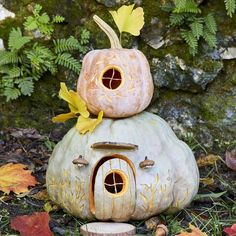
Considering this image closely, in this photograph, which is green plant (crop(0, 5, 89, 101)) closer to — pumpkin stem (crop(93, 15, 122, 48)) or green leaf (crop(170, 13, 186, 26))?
green leaf (crop(170, 13, 186, 26))

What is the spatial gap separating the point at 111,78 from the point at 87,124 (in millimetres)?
304

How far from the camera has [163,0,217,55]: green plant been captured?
13.9 ft

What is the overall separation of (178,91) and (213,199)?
118 centimetres

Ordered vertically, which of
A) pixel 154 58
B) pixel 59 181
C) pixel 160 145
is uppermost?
pixel 154 58

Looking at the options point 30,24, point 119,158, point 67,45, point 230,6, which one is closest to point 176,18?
point 230,6

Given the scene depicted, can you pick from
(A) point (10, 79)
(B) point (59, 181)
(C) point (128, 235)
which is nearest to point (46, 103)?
(A) point (10, 79)

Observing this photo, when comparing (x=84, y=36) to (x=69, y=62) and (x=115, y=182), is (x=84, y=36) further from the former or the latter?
(x=115, y=182)

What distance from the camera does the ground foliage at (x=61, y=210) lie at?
10.7ft

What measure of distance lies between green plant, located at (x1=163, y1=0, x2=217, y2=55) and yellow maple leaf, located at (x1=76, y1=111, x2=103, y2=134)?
136 centimetres

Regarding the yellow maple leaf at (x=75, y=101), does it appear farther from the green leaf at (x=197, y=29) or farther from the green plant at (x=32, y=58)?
the green leaf at (x=197, y=29)

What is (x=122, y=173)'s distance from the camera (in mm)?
3078

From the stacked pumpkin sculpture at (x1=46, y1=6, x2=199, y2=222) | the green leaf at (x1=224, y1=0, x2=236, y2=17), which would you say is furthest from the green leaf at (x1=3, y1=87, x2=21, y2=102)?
the green leaf at (x1=224, y1=0, x2=236, y2=17)

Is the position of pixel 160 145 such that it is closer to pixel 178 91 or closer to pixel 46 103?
pixel 178 91

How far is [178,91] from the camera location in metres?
4.50
